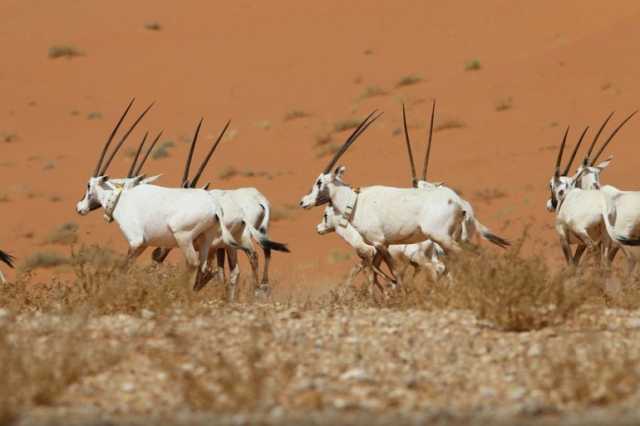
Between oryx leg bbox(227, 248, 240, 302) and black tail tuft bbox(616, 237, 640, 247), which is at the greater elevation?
black tail tuft bbox(616, 237, 640, 247)

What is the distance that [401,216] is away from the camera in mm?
13367

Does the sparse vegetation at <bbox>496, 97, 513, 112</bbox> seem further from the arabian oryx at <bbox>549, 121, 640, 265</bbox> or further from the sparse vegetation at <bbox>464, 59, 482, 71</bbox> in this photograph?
the arabian oryx at <bbox>549, 121, 640, 265</bbox>

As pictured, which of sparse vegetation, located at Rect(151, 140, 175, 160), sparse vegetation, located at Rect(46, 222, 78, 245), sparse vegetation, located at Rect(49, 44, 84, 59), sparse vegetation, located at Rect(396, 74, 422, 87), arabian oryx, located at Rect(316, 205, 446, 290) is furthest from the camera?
sparse vegetation, located at Rect(49, 44, 84, 59)

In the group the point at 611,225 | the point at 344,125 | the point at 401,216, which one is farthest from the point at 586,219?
the point at 344,125

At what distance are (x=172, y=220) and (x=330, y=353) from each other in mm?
4901

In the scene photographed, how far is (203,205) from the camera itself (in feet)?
40.5

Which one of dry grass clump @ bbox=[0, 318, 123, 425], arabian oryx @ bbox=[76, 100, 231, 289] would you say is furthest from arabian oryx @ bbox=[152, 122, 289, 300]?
dry grass clump @ bbox=[0, 318, 123, 425]

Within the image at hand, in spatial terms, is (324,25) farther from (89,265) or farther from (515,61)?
(89,265)

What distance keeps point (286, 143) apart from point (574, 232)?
2289 centimetres

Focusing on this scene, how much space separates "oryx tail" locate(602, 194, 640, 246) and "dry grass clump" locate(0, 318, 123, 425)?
6.78 m

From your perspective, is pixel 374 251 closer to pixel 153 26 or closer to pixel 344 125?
pixel 344 125

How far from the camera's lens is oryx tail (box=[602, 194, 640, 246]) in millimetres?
12984

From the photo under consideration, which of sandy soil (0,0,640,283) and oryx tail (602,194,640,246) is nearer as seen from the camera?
oryx tail (602,194,640,246)

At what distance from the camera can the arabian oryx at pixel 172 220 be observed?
40.3 feet
